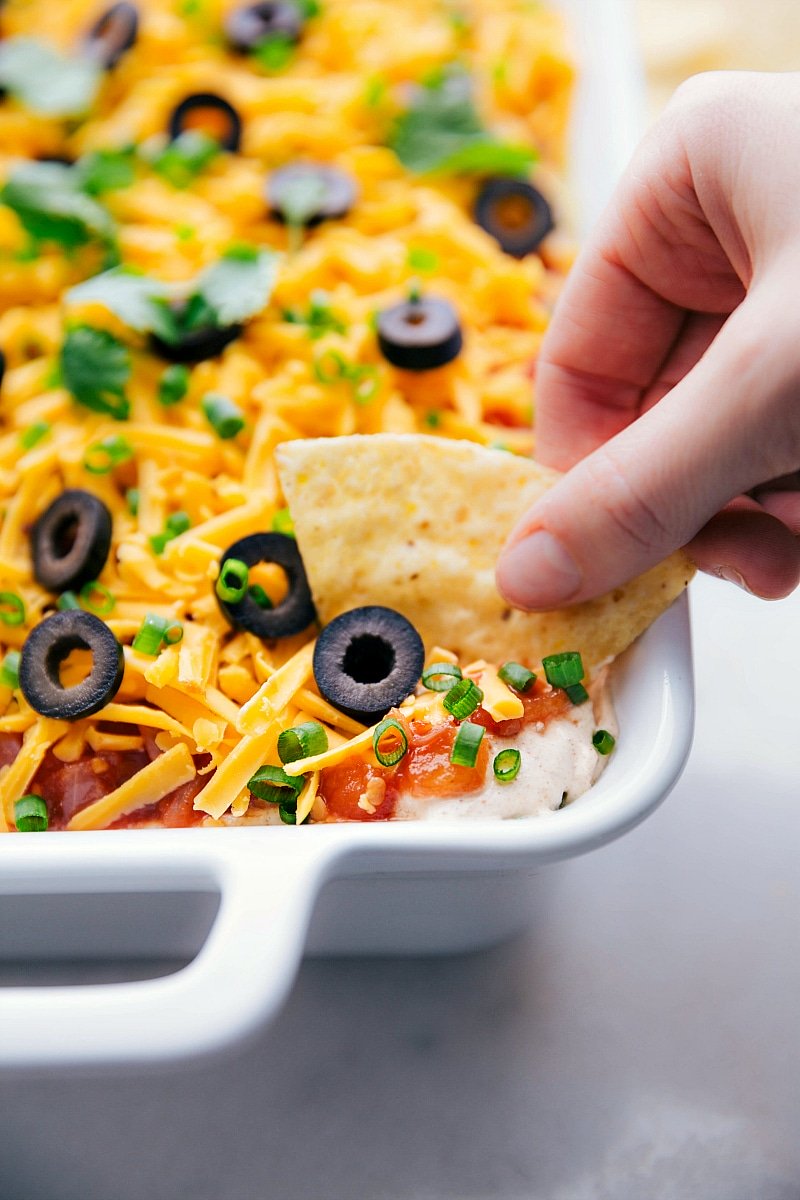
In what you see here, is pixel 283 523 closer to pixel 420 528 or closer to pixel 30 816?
pixel 420 528

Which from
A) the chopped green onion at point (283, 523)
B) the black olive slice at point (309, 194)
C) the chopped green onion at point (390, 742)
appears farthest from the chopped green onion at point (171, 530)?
the black olive slice at point (309, 194)

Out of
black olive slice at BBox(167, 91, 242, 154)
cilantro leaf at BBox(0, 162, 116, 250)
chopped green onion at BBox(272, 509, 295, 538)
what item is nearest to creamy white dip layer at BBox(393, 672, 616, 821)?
chopped green onion at BBox(272, 509, 295, 538)

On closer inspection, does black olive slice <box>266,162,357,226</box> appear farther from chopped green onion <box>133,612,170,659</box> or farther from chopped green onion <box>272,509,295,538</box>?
chopped green onion <box>133,612,170,659</box>

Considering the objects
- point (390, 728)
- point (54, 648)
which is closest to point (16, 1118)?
point (54, 648)

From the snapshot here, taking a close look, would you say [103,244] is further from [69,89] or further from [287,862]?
[287,862]

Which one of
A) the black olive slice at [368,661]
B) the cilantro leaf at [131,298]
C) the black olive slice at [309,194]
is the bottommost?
the black olive slice at [368,661]

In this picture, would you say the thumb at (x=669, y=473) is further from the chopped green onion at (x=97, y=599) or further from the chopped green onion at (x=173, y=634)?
the chopped green onion at (x=97, y=599)
